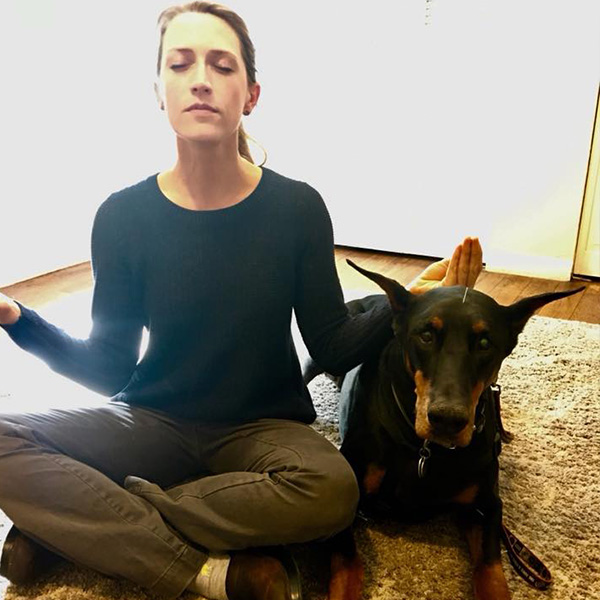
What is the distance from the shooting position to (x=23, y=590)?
1210 mm

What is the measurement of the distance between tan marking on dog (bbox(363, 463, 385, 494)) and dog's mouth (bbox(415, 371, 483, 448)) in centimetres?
18

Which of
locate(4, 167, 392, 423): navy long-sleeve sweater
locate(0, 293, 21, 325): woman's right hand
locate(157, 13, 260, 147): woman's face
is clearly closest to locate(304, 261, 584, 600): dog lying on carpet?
locate(4, 167, 392, 423): navy long-sleeve sweater

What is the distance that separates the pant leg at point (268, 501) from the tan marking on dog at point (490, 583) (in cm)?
27

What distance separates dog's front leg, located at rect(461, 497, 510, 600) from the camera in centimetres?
120

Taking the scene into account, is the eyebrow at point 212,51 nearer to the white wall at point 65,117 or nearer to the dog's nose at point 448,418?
the dog's nose at point 448,418

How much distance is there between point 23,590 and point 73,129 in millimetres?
2709

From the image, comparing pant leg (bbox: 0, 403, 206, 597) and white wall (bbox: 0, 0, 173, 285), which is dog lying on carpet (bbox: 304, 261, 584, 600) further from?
white wall (bbox: 0, 0, 173, 285)

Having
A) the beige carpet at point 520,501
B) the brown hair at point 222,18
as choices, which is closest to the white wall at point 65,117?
the beige carpet at point 520,501

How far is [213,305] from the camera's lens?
1324 mm

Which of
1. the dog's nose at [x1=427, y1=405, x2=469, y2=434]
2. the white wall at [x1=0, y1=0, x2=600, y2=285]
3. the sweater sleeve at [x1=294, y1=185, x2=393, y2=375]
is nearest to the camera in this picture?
the dog's nose at [x1=427, y1=405, x2=469, y2=434]

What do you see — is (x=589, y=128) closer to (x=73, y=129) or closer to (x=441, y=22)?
(x=441, y=22)

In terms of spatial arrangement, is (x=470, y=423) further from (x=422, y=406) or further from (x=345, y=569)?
(x=345, y=569)

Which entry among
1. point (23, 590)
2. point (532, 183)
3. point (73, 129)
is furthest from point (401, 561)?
point (73, 129)

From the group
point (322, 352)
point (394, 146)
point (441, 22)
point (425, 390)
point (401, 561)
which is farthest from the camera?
point (394, 146)
